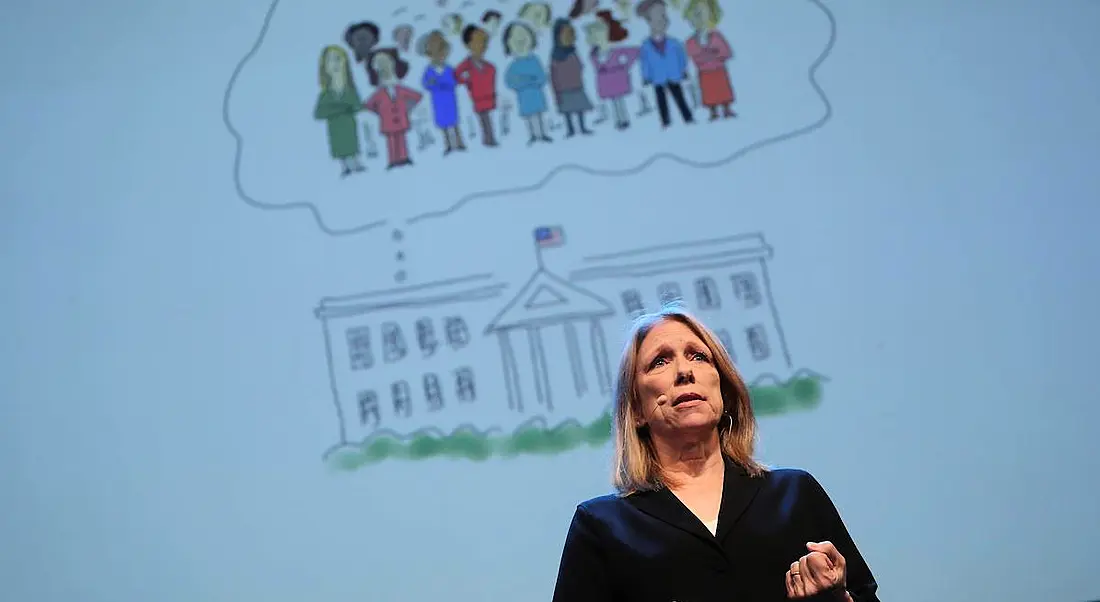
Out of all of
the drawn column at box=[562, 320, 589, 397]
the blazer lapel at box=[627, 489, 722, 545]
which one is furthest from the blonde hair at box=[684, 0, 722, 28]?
the blazer lapel at box=[627, 489, 722, 545]

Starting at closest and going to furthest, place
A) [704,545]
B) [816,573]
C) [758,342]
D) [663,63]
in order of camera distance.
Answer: [816,573], [704,545], [758,342], [663,63]

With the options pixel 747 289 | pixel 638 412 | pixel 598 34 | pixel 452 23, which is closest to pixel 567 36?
pixel 598 34

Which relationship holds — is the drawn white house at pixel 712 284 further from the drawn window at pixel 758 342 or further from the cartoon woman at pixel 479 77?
the cartoon woman at pixel 479 77

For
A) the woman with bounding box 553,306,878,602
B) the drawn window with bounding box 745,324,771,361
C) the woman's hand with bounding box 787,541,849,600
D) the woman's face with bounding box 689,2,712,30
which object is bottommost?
the woman's hand with bounding box 787,541,849,600

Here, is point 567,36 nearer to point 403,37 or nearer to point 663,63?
point 663,63

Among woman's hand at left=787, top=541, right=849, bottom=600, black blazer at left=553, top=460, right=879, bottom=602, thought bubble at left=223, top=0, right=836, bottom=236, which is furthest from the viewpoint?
thought bubble at left=223, top=0, right=836, bottom=236

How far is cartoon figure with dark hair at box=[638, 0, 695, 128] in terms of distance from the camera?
343 centimetres

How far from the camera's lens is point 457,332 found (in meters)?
3.27

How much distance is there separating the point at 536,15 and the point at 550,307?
37.8 inches

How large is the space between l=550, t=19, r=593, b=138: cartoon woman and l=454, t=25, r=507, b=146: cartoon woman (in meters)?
0.19

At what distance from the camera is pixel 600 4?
355cm

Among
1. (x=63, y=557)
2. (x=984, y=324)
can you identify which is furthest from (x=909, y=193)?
(x=63, y=557)

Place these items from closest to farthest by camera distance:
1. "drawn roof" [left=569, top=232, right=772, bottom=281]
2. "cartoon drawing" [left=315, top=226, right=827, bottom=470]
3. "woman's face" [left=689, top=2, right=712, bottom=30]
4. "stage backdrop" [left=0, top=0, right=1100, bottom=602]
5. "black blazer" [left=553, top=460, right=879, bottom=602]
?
"black blazer" [left=553, top=460, right=879, bottom=602] → "stage backdrop" [left=0, top=0, right=1100, bottom=602] → "cartoon drawing" [left=315, top=226, right=827, bottom=470] → "drawn roof" [left=569, top=232, right=772, bottom=281] → "woman's face" [left=689, top=2, right=712, bottom=30]

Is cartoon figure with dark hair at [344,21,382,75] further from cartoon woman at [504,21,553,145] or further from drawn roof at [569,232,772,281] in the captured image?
drawn roof at [569,232,772,281]
